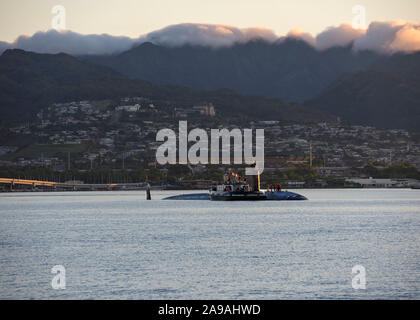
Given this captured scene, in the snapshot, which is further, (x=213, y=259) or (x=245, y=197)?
(x=245, y=197)

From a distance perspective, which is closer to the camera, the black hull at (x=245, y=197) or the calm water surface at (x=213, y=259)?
the calm water surface at (x=213, y=259)

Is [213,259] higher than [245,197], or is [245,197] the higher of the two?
[245,197]

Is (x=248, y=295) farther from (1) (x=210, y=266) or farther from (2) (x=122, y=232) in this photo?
(2) (x=122, y=232)

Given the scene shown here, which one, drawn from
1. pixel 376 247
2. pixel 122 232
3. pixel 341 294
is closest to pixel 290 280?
pixel 341 294

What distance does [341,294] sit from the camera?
45.7 metres

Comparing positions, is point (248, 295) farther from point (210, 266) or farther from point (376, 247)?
point (376, 247)

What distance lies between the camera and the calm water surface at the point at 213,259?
156ft

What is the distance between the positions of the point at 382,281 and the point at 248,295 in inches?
364

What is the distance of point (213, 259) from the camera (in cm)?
6159

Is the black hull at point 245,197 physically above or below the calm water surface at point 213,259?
above

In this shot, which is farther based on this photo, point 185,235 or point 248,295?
point 185,235
